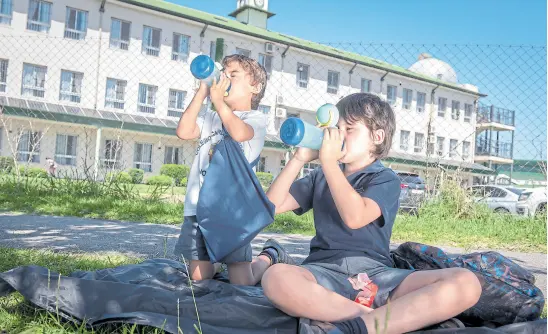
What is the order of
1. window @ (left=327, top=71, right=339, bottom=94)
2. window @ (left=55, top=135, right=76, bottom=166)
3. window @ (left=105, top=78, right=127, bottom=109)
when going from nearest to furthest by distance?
window @ (left=55, top=135, right=76, bottom=166)
window @ (left=105, top=78, right=127, bottom=109)
window @ (left=327, top=71, right=339, bottom=94)

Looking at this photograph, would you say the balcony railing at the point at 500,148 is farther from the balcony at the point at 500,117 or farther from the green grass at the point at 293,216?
the green grass at the point at 293,216

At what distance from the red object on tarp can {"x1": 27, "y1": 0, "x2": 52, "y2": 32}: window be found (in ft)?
70.4

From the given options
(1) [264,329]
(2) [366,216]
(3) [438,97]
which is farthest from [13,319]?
(3) [438,97]

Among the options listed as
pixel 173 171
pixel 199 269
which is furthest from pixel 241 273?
pixel 173 171

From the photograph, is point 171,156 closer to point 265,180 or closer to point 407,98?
point 265,180

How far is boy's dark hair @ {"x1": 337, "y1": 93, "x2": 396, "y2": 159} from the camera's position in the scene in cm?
192

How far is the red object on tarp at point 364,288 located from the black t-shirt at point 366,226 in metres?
0.10

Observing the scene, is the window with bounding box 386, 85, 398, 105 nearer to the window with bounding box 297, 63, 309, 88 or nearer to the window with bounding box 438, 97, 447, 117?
the window with bounding box 438, 97, 447, 117

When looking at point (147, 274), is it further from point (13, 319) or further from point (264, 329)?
point (264, 329)

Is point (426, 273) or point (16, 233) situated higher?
point (426, 273)

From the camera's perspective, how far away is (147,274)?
222 cm

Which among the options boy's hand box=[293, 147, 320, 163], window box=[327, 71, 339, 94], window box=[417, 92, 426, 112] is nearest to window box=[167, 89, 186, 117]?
window box=[327, 71, 339, 94]

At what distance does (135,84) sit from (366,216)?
68.9 feet

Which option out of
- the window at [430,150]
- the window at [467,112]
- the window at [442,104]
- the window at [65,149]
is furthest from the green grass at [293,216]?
the window at [467,112]
